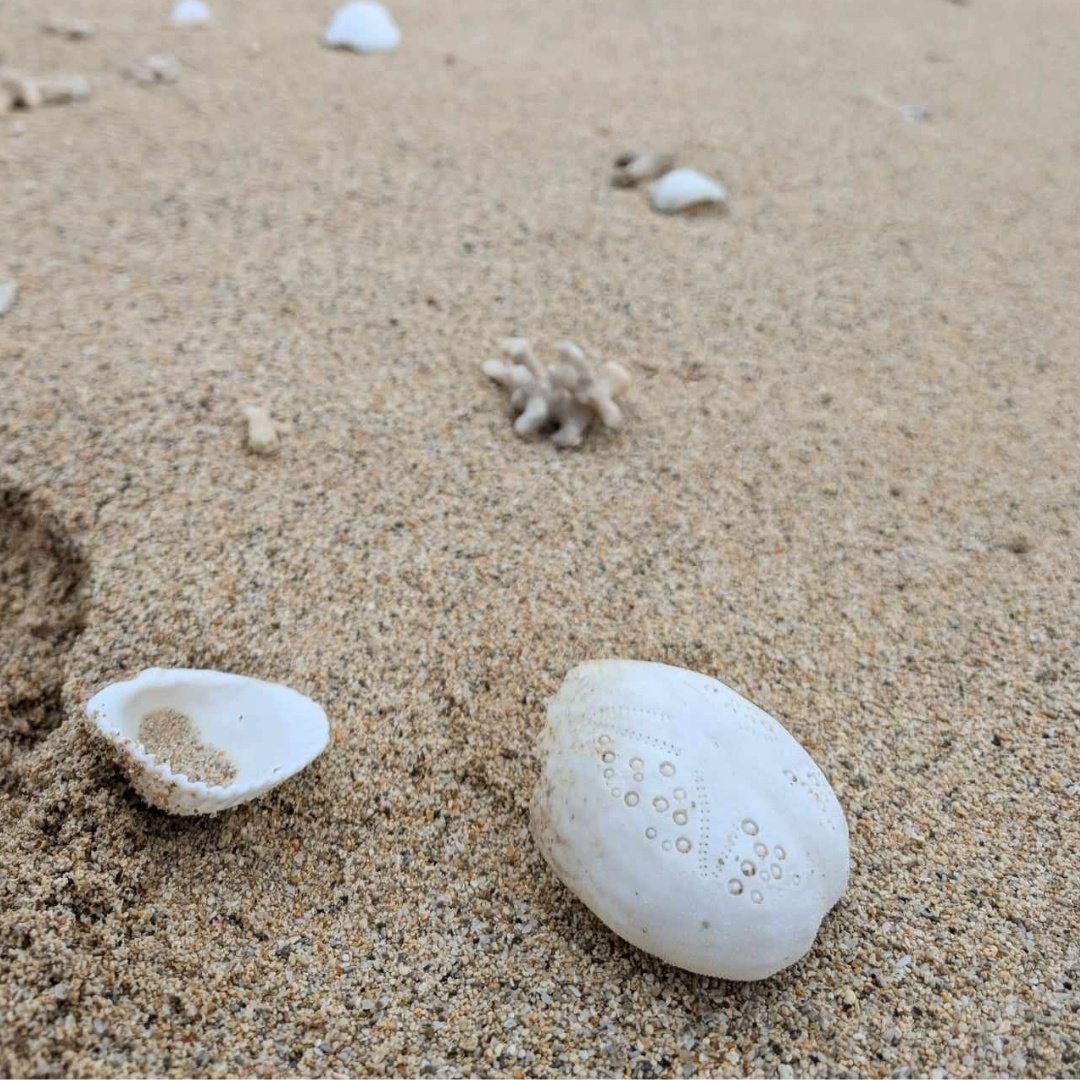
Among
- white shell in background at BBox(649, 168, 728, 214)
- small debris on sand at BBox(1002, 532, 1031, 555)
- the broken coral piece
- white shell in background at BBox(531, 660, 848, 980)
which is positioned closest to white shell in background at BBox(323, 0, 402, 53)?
white shell in background at BBox(649, 168, 728, 214)

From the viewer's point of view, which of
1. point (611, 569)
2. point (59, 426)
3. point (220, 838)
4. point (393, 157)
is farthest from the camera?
point (393, 157)

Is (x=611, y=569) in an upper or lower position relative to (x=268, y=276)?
lower

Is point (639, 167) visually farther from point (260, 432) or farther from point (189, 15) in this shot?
point (189, 15)

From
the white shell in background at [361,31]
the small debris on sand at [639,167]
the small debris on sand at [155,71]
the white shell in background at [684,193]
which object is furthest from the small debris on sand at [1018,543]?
the small debris on sand at [155,71]

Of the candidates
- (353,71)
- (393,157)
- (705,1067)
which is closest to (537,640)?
(705,1067)

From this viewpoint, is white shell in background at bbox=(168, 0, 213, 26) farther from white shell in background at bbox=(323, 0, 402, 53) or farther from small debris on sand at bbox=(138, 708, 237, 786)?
small debris on sand at bbox=(138, 708, 237, 786)

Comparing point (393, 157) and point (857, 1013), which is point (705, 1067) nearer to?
point (857, 1013)
